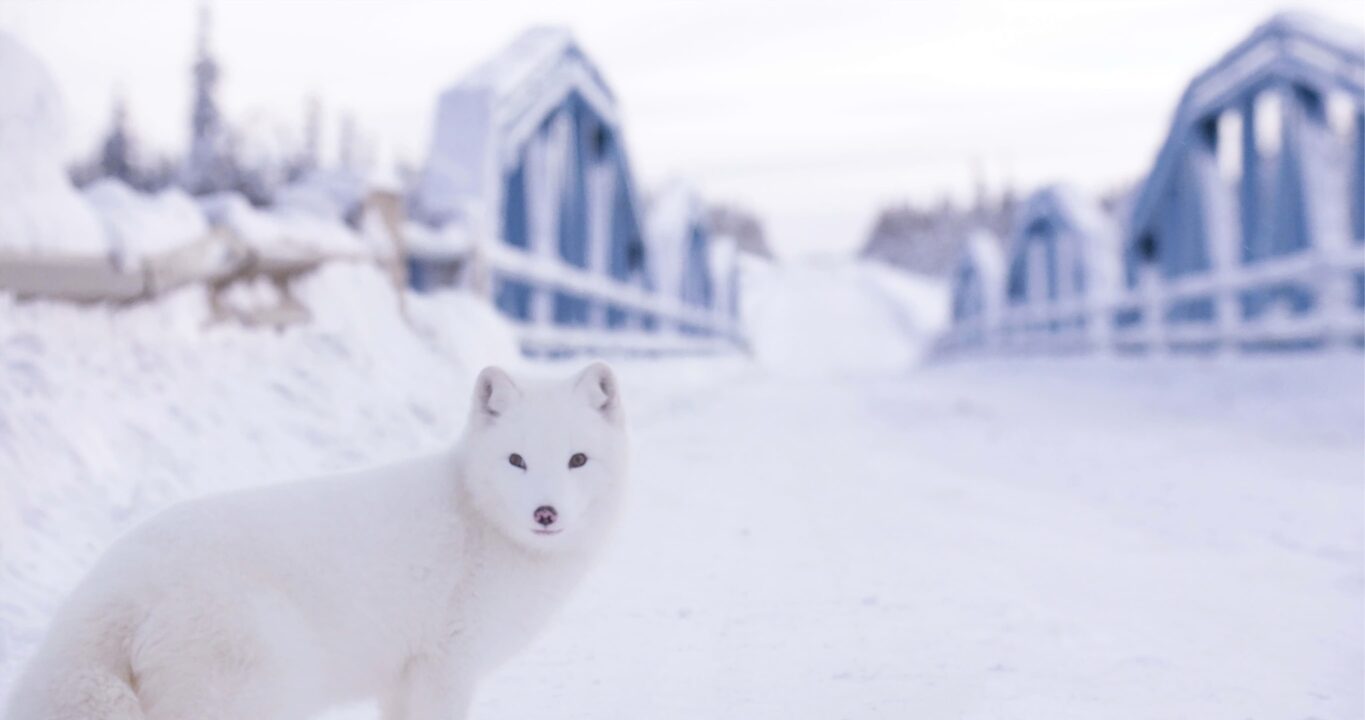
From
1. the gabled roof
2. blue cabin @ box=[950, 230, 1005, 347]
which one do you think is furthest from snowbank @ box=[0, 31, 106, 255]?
the gabled roof

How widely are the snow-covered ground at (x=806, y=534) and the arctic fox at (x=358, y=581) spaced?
0.51 metres

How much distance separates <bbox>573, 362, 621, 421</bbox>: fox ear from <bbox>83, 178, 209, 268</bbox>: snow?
88.0 inches

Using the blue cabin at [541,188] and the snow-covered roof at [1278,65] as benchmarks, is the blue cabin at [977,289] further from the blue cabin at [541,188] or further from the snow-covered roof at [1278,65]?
the blue cabin at [541,188]

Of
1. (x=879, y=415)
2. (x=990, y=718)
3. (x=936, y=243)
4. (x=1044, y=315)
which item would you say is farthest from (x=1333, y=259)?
(x=936, y=243)

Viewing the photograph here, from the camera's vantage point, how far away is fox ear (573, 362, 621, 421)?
2.22 metres

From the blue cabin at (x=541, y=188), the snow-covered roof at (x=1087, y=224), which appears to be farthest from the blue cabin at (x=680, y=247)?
the snow-covered roof at (x=1087, y=224)

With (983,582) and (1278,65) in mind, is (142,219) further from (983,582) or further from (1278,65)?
(1278,65)

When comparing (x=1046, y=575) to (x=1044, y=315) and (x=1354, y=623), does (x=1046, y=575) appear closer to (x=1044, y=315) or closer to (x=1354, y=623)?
(x=1354, y=623)

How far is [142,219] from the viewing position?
3.73 meters

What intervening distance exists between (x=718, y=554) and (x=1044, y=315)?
16826mm

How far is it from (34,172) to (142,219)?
0.46 metres

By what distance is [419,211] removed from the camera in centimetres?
712

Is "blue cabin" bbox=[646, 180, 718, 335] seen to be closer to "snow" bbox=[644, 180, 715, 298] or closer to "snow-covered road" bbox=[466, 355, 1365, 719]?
"snow" bbox=[644, 180, 715, 298]

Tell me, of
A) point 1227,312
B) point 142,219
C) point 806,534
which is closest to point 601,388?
point 806,534
